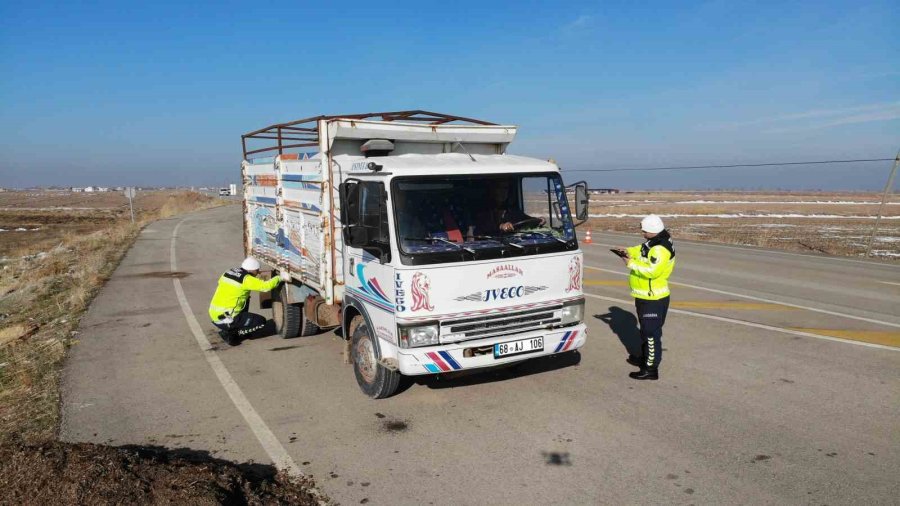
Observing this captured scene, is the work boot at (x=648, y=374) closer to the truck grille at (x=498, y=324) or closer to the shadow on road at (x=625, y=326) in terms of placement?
the shadow on road at (x=625, y=326)

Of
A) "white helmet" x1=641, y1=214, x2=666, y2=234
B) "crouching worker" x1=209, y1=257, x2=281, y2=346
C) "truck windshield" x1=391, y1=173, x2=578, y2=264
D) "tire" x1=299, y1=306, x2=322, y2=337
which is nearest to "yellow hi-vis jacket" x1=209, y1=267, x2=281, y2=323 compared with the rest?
"crouching worker" x1=209, y1=257, x2=281, y2=346

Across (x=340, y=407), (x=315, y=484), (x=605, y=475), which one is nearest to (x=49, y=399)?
(x=340, y=407)

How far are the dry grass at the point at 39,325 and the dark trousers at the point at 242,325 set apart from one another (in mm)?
2017

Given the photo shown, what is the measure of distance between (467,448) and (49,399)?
15.0 ft

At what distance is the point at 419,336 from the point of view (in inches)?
213

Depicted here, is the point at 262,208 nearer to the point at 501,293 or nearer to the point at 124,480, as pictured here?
the point at 501,293

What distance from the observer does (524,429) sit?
5.28m

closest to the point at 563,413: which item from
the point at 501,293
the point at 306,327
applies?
the point at 501,293

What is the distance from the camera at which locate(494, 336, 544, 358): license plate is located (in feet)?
18.5

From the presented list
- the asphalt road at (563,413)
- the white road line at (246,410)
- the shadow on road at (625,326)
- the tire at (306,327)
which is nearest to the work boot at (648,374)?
the asphalt road at (563,413)

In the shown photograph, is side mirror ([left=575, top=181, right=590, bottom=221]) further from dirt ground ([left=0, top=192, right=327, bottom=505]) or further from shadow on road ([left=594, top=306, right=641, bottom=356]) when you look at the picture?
dirt ground ([left=0, top=192, right=327, bottom=505])

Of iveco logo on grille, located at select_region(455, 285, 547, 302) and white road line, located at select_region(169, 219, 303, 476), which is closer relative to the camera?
white road line, located at select_region(169, 219, 303, 476)

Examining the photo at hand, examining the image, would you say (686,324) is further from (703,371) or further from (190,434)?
(190,434)

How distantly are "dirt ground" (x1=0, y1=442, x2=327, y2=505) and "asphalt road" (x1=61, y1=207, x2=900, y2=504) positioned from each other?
418 millimetres
